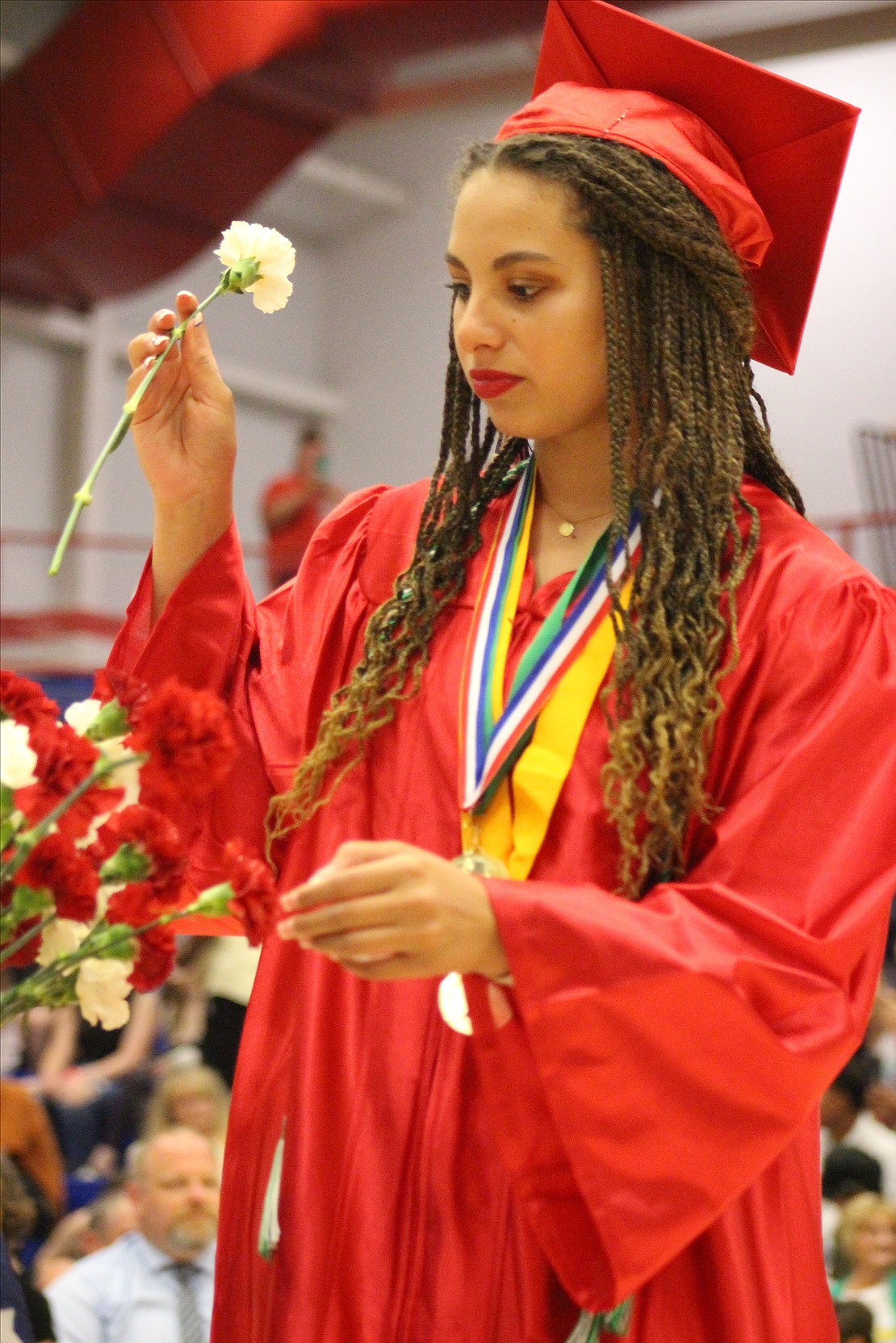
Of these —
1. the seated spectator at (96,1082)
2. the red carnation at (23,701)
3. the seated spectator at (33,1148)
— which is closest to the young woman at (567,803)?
the red carnation at (23,701)

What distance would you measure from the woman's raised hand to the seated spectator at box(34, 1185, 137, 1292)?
2.37 meters

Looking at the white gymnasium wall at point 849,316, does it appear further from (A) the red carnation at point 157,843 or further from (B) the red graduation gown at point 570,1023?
(A) the red carnation at point 157,843

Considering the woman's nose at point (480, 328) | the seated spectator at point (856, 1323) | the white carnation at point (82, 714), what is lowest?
the seated spectator at point (856, 1323)

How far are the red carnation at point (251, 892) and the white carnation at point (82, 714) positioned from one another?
0.18 meters

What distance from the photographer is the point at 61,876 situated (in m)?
1.34

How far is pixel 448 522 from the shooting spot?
78.8 inches

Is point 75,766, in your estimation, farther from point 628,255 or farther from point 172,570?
point 628,255

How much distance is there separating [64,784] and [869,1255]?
2925mm

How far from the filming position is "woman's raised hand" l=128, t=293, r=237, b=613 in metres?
1.95

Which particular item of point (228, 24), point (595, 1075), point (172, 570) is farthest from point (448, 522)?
point (228, 24)

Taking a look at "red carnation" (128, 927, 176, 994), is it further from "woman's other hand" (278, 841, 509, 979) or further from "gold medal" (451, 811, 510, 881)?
"gold medal" (451, 811, 510, 881)

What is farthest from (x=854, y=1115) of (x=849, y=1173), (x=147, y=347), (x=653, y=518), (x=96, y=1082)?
(x=147, y=347)

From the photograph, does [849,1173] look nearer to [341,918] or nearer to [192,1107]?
[192,1107]

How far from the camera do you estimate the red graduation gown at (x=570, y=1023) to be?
154 centimetres
